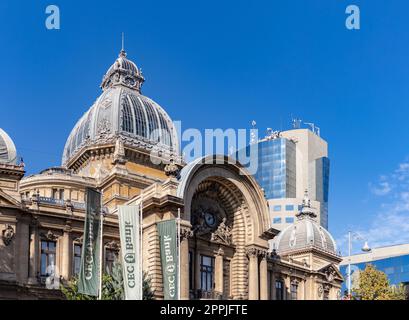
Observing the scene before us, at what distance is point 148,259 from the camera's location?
201 ft

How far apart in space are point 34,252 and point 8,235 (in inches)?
121

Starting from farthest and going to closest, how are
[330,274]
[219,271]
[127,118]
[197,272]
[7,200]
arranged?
[330,274] → [127,118] → [219,271] → [197,272] → [7,200]

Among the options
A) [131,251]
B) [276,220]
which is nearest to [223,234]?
[131,251]

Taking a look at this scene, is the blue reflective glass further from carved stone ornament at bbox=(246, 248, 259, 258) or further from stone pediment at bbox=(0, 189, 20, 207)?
stone pediment at bbox=(0, 189, 20, 207)

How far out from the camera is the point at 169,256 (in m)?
54.2

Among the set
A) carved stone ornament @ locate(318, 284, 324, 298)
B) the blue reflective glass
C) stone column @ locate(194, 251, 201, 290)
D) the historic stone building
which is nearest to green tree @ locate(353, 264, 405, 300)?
the historic stone building

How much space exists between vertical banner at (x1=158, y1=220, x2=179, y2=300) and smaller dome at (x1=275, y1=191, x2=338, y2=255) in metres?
36.7

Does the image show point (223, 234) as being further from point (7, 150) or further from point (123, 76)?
point (123, 76)

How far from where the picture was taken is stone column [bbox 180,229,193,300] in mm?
60134

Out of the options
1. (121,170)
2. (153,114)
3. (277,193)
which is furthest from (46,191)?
(277,193)

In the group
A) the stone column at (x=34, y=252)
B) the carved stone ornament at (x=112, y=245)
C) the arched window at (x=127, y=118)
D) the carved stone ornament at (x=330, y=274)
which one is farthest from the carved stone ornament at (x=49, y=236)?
the carved stone ornament at (x=330, y=274)
